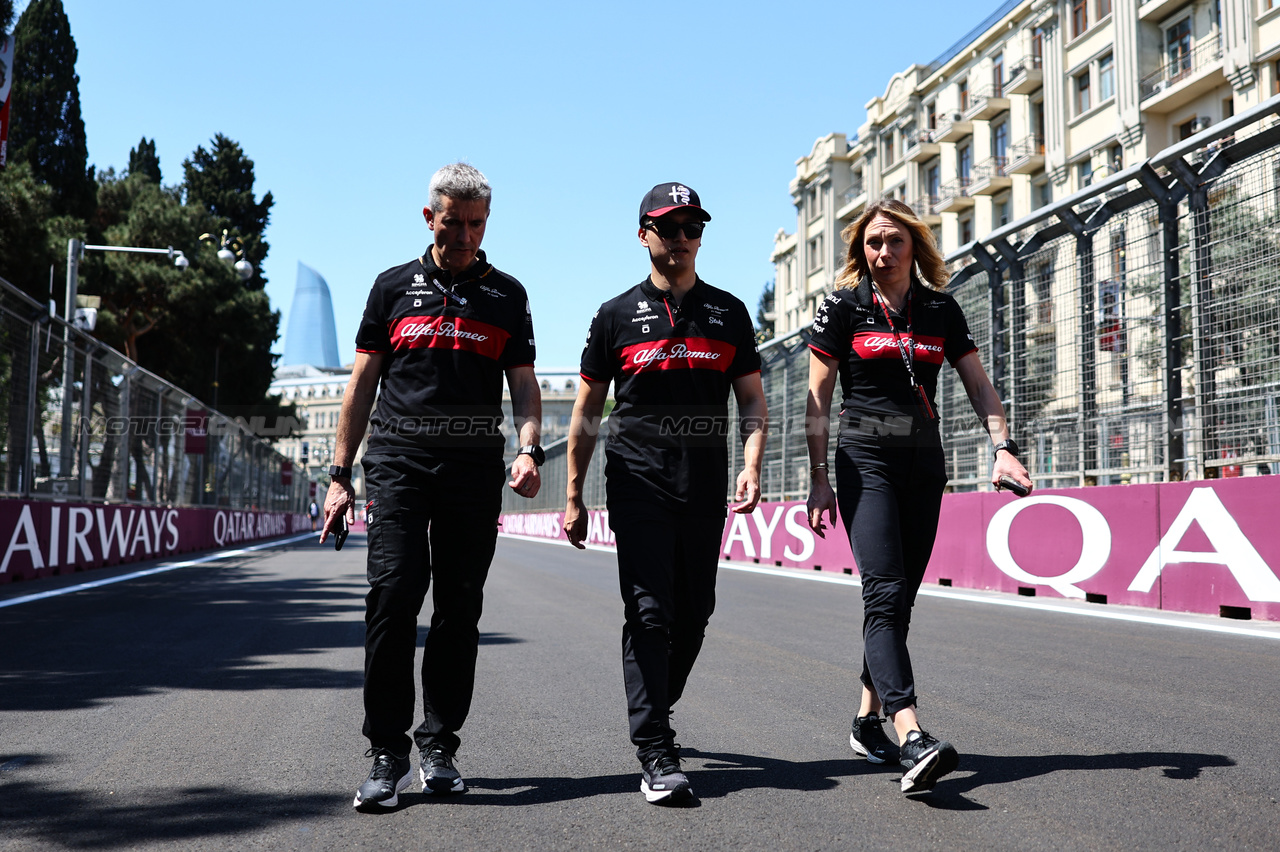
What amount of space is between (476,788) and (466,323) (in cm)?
139

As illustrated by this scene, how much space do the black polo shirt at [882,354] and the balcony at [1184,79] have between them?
2960cm

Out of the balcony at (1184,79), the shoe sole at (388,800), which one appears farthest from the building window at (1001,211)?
the shoe sole at (388,800)

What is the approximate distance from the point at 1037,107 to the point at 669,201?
38278 millimetres

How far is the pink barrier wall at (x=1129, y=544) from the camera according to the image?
7926 mm

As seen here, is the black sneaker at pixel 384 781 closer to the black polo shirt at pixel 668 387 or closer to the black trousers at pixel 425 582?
the black trousers at pixel 425 582

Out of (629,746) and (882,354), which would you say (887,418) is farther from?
(629,746)

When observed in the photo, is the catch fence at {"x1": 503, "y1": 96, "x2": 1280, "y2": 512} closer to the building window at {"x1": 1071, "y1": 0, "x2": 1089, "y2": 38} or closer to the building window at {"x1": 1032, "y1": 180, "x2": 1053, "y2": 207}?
the building window at {"x1": 1071, "y1": 0, "x2": 1089, "y2": 38}

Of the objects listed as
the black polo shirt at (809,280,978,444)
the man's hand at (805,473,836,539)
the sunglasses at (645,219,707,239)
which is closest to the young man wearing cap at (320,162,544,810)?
the sunglasses at (645,219,707,239)

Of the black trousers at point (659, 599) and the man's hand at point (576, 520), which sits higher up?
the man's hand at point (576, 520)

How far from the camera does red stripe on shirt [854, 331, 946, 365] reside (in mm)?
3740

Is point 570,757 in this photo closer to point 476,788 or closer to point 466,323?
point 476,788

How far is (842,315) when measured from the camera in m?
3.81

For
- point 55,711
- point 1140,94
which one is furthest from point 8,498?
point 1140,94

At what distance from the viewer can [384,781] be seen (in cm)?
315
